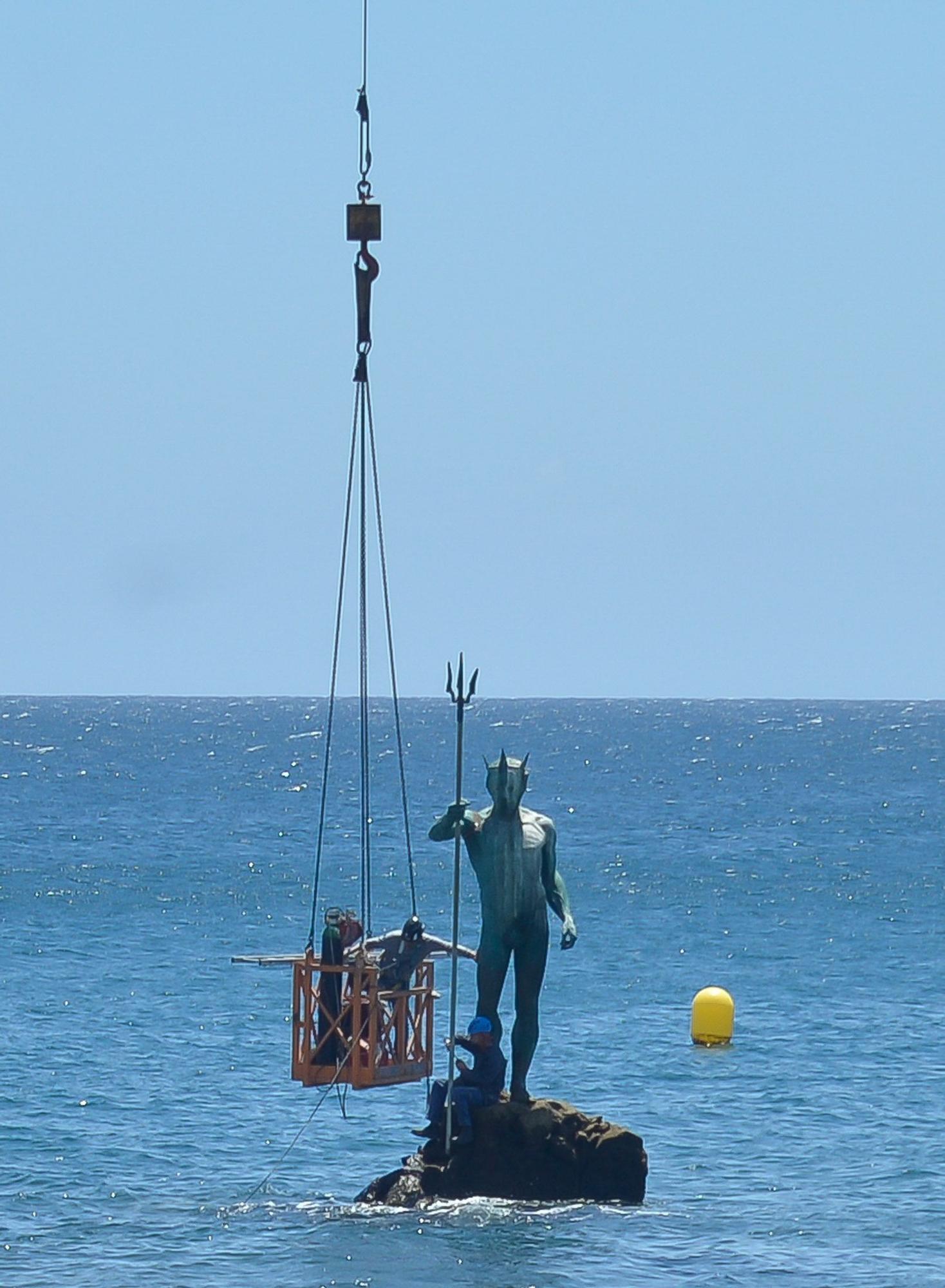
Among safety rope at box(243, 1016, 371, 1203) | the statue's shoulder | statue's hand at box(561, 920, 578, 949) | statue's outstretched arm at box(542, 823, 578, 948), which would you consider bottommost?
safety rope at box(243, 1016, 371, 1203)

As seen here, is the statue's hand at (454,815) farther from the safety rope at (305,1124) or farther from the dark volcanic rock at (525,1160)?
the dark volcanic rock at (525,1160)

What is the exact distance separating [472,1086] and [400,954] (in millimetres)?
1725

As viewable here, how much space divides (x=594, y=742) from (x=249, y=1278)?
5864 inches

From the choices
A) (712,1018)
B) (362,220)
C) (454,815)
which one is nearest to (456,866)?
(454,815)

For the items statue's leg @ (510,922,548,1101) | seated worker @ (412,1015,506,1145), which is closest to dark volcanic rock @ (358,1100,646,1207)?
seated worker @ (412,1015,506,1145)

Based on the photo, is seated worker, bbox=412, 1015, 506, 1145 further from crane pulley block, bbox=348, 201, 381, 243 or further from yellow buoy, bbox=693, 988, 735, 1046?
yellow buoy, bbox=693, 988, 735, 1046

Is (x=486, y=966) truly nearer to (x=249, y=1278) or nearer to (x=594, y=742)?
(x=249, y=1278)

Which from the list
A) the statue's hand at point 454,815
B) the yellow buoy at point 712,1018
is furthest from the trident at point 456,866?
the yellow buoy at point 712,1018

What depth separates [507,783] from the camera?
24172 millimetres

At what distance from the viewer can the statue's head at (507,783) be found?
24.2 m

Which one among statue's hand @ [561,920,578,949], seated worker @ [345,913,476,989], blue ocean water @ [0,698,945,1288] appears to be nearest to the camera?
seated worker @ [345,913,476,989]

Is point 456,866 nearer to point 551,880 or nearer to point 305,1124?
point 551,880

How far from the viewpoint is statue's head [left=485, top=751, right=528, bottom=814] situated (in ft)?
79.4

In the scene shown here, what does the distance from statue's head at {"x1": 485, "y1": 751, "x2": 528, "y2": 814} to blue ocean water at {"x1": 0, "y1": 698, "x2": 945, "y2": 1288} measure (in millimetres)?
3954
